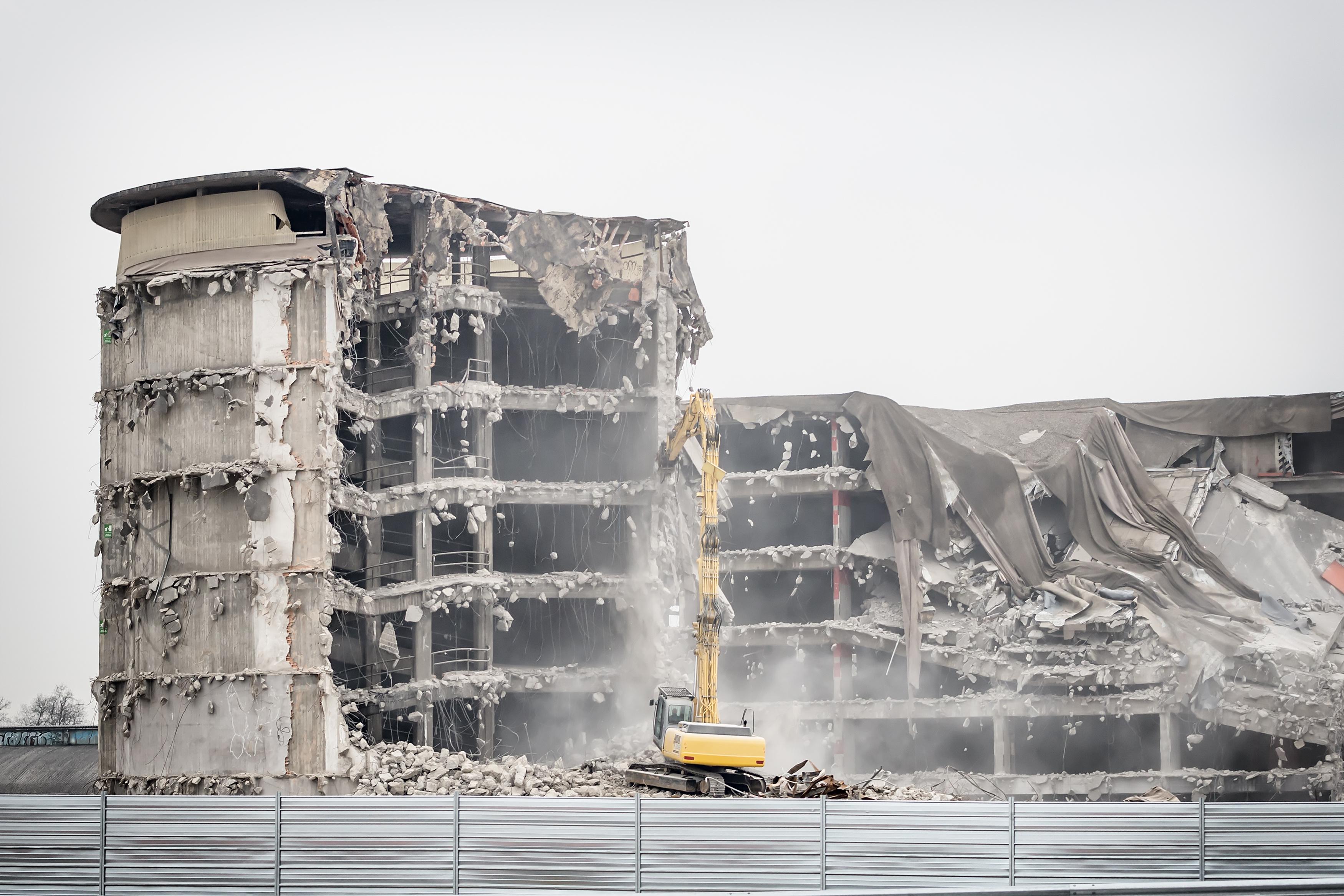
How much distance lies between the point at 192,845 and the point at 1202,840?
1233 centimetres

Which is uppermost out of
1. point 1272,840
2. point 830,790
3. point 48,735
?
point 1272,840

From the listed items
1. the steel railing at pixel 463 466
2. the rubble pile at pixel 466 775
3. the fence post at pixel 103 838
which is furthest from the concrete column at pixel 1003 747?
the fence post at pixel 103 838

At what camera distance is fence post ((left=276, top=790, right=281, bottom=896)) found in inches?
684

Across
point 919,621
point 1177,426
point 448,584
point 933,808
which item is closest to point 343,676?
point 448,584

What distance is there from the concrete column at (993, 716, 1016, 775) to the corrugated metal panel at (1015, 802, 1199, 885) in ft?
70.5

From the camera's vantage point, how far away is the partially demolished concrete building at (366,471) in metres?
32.0

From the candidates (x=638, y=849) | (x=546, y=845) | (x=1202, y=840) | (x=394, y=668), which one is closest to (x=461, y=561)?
(x=394, y=668)

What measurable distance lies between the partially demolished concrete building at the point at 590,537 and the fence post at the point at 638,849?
15.5m

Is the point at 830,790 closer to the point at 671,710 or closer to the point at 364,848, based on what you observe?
the point at 671,710

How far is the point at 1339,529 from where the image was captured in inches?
1592

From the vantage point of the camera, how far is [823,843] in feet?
58.0

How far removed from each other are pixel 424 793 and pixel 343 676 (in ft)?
18.4

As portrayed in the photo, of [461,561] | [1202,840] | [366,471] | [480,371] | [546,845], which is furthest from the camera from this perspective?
[461,561]

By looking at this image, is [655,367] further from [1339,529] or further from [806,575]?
[1339,529]
